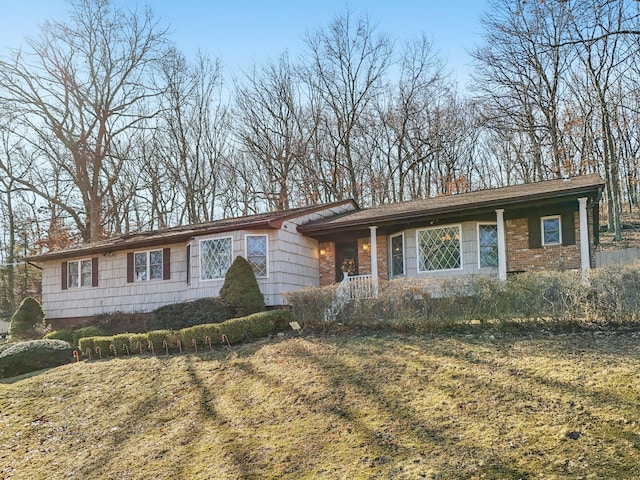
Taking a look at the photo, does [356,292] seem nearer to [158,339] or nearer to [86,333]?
[158,339]

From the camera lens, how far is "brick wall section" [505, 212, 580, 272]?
44.3 feet

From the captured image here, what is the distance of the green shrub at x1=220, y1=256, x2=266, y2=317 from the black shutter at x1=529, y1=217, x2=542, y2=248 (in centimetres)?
747

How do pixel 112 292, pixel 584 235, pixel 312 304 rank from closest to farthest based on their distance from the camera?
pixel 312 304, pixel 584 235, pixel 112 292

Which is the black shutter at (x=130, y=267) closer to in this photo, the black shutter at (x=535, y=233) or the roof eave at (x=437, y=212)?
the roof eave at (x=437, y=212)

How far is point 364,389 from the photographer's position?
270 inches

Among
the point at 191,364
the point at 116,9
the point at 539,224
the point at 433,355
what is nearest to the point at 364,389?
the point at 433,355

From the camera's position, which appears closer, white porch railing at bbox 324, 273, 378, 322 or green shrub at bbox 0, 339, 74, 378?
white porch railing at bbox 324, 273, 378, 322

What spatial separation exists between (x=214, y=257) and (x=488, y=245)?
7868mm

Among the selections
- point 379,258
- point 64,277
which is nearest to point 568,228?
point 379,258

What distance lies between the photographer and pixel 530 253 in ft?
46.0

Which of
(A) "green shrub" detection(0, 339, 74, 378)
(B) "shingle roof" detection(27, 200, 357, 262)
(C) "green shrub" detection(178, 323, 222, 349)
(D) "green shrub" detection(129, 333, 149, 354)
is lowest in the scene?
(A) "green shrub" detection(0, 339, 74, 378)

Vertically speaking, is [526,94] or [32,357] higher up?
[526,94]

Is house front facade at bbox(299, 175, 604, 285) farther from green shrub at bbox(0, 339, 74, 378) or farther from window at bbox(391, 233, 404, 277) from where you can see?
green shrub at bbox(0, 339, 74, 378)

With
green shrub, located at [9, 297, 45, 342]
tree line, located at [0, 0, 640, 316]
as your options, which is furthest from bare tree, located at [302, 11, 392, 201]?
green shrub, located at [9, 297, 45, 342]
